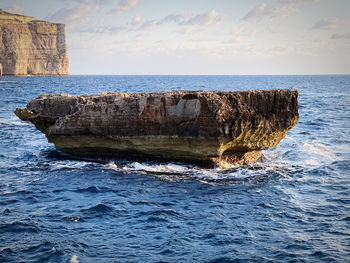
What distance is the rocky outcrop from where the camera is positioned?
14.3 metres

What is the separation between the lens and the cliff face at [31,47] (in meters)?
113

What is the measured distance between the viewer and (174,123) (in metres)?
14.7

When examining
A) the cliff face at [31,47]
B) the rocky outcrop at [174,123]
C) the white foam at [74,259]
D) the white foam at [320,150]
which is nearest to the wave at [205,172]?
the rocky outcrop at [174,123]

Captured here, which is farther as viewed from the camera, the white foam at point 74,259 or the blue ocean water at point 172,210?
the blue ocean water at point 172,210

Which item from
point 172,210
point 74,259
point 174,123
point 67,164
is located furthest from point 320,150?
point 74,259

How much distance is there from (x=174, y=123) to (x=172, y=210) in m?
4.64

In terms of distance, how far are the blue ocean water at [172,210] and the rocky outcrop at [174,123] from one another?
0.76m

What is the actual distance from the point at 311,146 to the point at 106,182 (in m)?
12.2

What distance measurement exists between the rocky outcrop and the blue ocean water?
0.76 metres

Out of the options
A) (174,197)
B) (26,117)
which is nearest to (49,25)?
(26,117)

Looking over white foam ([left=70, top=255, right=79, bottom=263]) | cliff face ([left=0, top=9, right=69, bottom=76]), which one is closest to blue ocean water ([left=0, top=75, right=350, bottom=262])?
white foam ([left=70, top=255, right=79, bottom=263])

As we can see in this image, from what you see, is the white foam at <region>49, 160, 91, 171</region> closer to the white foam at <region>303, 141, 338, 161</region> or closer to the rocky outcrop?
the rocky outcrop

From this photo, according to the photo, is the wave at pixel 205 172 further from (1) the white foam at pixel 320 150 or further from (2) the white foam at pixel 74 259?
(2) the white foam at pixel 74 259

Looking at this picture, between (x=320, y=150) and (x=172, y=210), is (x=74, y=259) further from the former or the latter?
(x=320, y=150)
